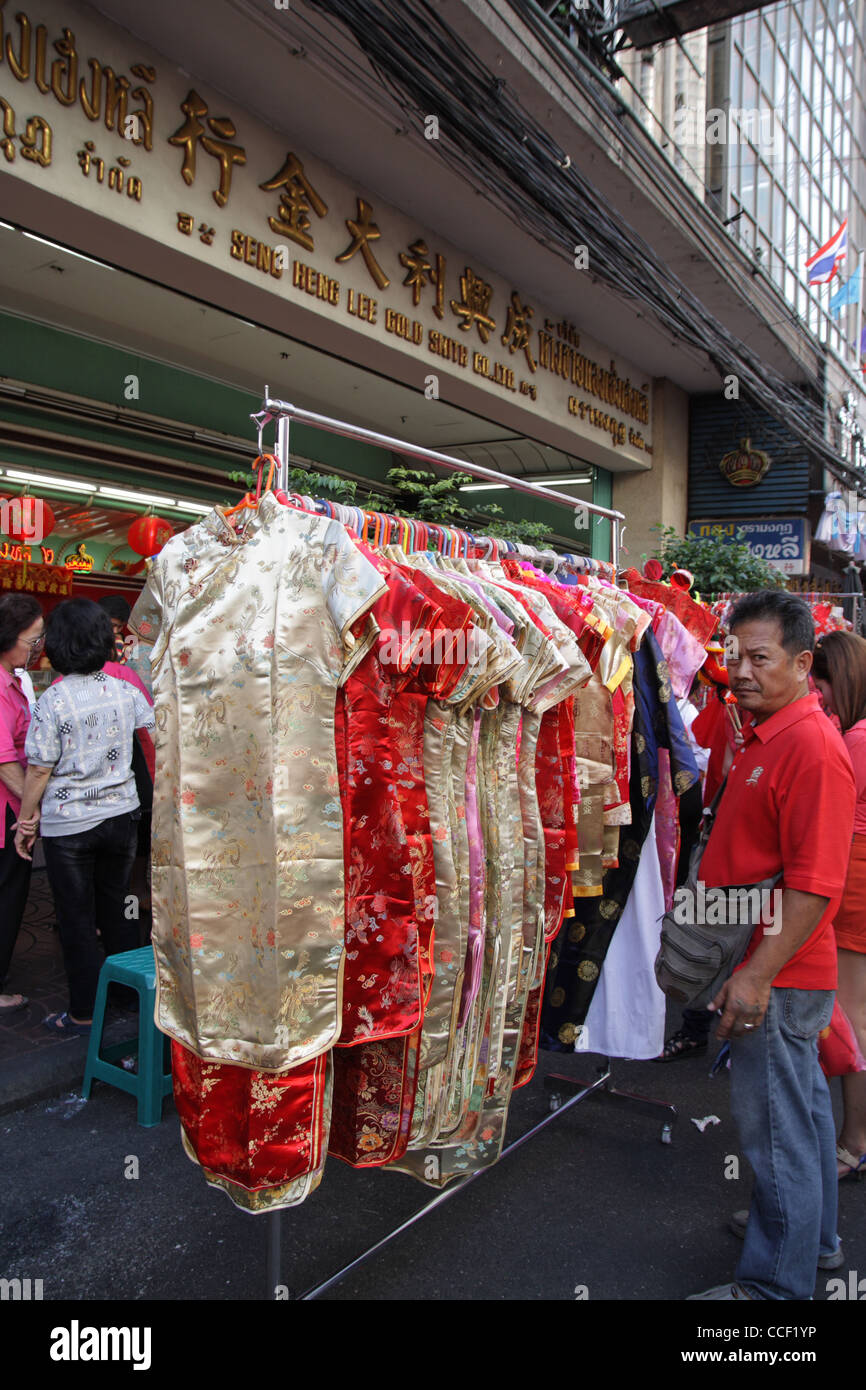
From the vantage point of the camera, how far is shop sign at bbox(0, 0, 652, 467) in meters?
3.96

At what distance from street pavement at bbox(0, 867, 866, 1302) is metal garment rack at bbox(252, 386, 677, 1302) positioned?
0.21ft

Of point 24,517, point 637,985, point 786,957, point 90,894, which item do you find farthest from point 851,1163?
point 24,517

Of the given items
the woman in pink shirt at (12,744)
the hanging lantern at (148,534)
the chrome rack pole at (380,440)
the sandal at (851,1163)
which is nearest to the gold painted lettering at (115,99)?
the woman in pink shirt at (12,744)

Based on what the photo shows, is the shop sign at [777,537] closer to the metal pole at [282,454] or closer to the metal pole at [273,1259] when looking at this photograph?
the metal pole at [282,454]

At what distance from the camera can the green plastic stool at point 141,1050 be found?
3066 millimetres

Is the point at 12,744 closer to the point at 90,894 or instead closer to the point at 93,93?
the point at 90,894

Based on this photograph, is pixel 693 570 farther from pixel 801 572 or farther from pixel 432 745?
pixel 432 745

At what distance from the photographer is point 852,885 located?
9.29 ft

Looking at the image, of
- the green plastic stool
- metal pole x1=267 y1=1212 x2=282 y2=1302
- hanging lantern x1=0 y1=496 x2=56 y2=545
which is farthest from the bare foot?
hanging lantern x1=0 y1=496 x2=56 y2=545

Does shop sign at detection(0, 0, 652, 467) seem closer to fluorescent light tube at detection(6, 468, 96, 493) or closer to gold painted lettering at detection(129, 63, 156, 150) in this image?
gold painted lettering at detection(129, 63, 156, 150)

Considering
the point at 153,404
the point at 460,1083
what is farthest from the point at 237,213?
the point at 460,1083

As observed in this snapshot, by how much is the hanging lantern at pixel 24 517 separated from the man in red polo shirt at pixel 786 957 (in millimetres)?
5302

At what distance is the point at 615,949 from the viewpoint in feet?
9.99

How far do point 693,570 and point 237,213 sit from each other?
427 centimetres
